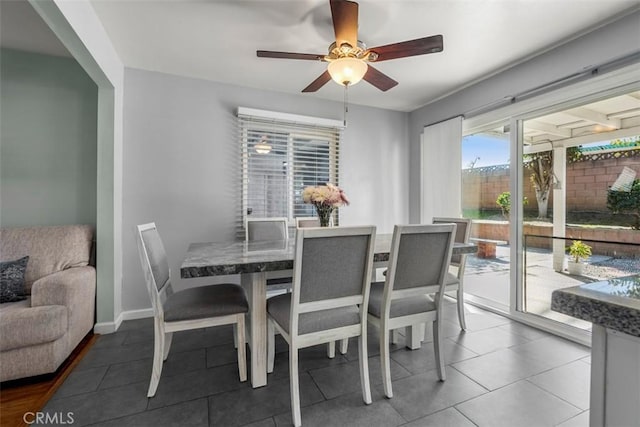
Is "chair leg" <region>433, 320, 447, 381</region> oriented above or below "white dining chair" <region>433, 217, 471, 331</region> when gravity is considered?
below

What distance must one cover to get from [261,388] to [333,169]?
264 cm

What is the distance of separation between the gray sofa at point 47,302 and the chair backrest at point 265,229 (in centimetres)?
134

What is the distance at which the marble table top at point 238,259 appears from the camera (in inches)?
57.3

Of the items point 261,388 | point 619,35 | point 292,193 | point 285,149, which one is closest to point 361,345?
point 261,388

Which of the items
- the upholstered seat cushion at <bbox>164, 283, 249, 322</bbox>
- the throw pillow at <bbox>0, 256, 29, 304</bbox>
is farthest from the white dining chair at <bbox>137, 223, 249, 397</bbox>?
the throw pillow at <bbox>0, 256, 29, 304</bbox>

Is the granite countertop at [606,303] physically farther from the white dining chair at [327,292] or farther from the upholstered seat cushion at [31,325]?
the upholstered seat cushion at [31,325]

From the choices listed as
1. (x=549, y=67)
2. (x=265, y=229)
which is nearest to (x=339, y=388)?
(x=265, y=229)

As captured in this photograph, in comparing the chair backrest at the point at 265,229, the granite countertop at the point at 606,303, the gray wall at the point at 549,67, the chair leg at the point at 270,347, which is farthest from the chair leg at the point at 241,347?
the gray wall at the point at 549,67

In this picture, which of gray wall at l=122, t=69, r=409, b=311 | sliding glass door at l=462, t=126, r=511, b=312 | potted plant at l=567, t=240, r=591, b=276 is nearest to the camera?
potted plant at l=567, t=240, r=591, b=276

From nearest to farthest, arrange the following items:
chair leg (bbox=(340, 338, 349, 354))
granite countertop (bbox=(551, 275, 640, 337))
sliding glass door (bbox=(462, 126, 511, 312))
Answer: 1. granite countertop (bbox=(551, 275, 640, 337))
2. chair leg (bbox=(340, 338, 349, 354))
3. sliding glass door (bbox=(462, 126, 511, 312))

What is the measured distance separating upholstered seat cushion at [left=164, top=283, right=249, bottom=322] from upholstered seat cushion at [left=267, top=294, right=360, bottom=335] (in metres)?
0.25

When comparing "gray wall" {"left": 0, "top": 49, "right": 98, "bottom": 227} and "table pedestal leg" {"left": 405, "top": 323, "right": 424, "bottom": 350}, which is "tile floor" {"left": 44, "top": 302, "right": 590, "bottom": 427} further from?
"gray wall" {"left": 0, "top": 49, "right": 98, "bottom": 227}

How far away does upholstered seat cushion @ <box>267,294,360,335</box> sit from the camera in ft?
5.13

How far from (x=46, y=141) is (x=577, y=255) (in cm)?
492
